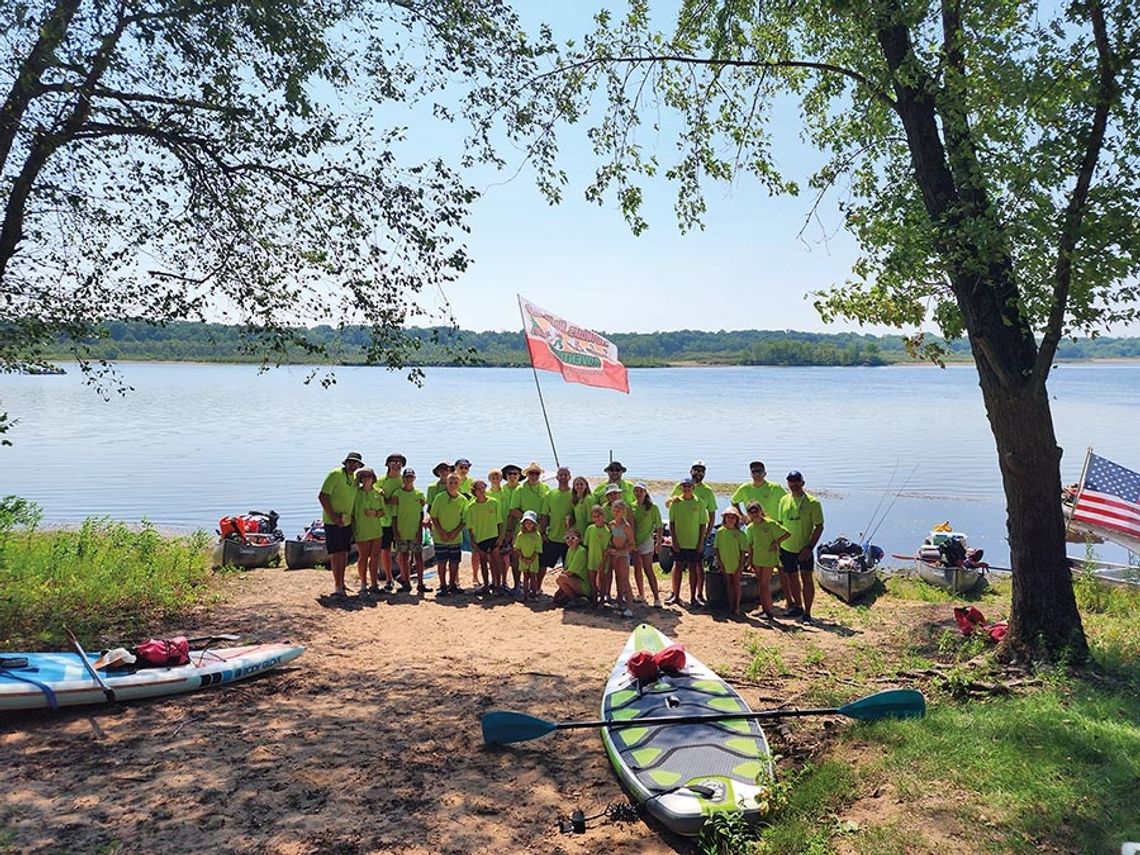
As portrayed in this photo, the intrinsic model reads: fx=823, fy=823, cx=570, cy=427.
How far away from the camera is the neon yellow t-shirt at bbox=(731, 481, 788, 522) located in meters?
10.6

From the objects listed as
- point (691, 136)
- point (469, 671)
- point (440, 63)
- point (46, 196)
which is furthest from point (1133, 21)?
point (46, 196)

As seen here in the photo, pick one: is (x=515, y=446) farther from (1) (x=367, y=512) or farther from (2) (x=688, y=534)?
(2) (x=688, y=534)

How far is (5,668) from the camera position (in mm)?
6469

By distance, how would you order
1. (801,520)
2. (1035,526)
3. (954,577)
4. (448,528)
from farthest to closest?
(954,577) < (448,528) < (801,520) < (1035,526)

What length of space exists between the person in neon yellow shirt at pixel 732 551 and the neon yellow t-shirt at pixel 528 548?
2.31 m

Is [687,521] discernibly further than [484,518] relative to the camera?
No

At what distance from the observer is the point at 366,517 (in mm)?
10648

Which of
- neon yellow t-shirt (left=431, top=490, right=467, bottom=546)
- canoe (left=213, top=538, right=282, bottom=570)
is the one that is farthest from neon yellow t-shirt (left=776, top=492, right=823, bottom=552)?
canoe (left=213, top=538, right=282, bottom=570)

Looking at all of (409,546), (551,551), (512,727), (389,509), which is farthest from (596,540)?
(512,727)

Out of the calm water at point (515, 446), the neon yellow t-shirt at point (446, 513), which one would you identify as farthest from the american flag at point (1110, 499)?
the neon yellow t-shirt at point (446, 513)

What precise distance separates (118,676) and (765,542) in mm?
6846

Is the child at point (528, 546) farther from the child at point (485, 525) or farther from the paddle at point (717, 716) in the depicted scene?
the paddle at point (717, 716)

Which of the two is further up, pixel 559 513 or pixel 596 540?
pixel 559 513

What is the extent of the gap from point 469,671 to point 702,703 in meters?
2.48
